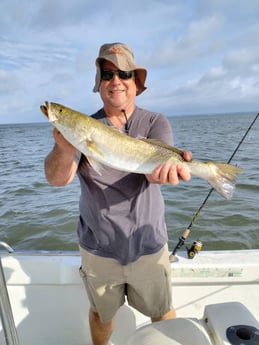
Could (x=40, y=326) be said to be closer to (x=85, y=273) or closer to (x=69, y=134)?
(x=85, y=273)

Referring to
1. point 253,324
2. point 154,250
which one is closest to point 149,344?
point 253,324

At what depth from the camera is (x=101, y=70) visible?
2.67 meters

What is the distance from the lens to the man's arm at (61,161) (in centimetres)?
241

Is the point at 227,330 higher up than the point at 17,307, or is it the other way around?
the point at 227,330

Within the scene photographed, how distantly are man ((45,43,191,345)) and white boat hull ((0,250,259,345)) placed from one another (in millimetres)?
484

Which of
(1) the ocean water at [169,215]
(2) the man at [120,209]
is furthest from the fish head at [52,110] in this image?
(1) the ocean water at [169,215]

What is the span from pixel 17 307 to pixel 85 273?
1051 millimetres

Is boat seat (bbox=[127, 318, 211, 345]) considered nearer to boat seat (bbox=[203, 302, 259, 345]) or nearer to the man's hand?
boat seat (bbox=[203, 302, 259, 345])

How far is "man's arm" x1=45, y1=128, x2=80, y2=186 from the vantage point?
2.41m

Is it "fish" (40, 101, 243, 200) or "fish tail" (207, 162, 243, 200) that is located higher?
"fish" (40, 101, 243, 200)

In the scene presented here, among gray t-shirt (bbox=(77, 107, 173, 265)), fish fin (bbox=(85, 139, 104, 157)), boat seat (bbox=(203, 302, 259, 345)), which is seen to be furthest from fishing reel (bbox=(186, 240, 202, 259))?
fish fin (bbox=(85, 139, 104, 157))

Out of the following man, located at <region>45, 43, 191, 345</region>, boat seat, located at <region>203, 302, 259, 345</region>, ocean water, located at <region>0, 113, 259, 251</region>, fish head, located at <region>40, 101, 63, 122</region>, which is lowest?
ocean water, located at <region>0, 113, 259, 251</region>

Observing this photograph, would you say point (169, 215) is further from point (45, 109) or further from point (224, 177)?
point (45, 109)

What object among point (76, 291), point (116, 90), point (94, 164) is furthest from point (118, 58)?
point (76, 291)
